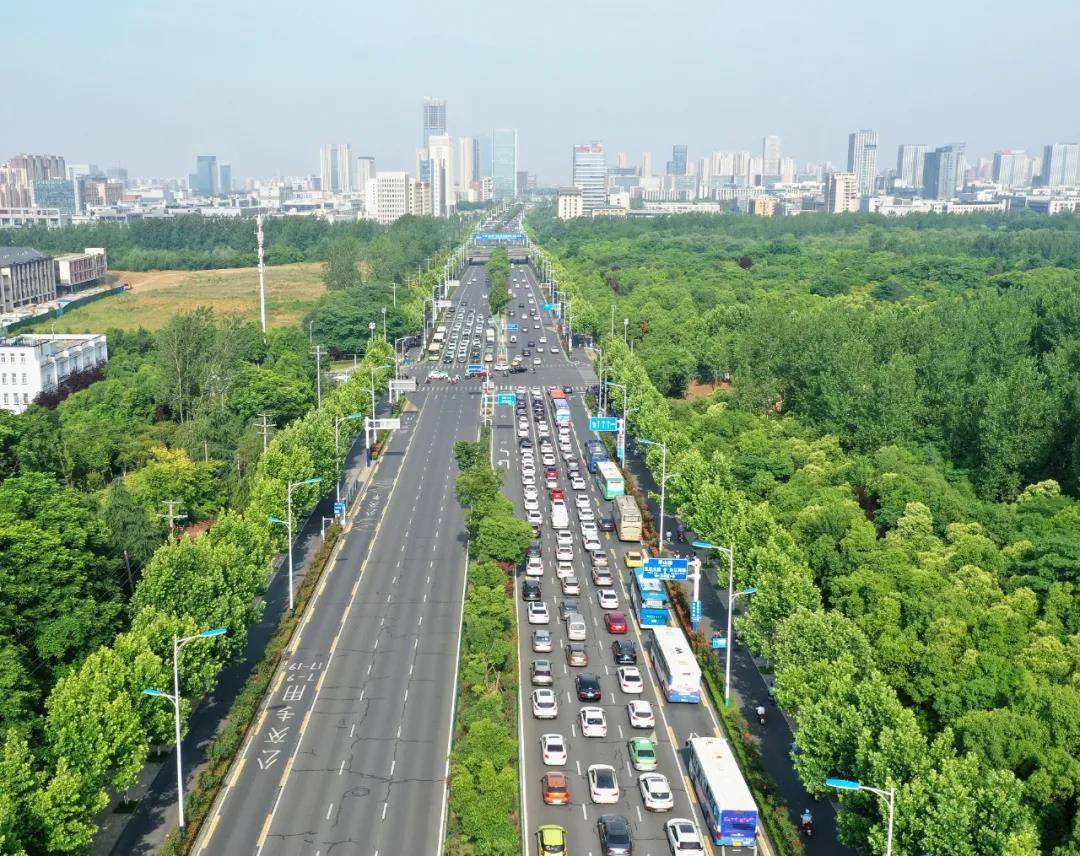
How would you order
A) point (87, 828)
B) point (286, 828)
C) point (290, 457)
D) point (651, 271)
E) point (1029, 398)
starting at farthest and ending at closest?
point (651, 271)
point (1029, 398)
point (290, 457)
point (286, 828)
point (87, 828)

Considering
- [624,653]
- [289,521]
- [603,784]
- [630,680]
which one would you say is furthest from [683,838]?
[289,521]

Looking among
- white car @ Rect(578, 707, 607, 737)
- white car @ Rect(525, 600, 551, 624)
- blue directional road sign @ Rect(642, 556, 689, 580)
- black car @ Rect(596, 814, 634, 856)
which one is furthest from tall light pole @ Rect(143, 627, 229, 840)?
blue directional road sign @ Rect(642, 556, 689, 580)

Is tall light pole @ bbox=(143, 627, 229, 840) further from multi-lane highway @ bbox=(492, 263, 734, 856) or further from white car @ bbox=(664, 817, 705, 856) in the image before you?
white car @ bbox=(664, 817, 705, 856)

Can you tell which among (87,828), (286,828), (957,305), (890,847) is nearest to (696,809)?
(890,847)

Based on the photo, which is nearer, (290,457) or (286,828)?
(286,828)

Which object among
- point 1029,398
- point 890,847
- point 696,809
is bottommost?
point 696,809

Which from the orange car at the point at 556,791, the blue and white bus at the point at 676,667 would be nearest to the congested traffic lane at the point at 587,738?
the orange car at the point at 556,791

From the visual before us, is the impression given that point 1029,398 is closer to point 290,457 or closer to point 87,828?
point 290,457

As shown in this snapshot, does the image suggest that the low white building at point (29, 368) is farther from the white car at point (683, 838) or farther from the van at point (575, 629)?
the white car at point (683, 838)
